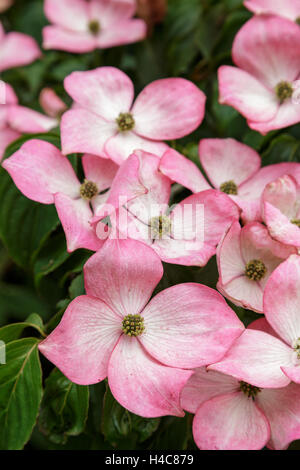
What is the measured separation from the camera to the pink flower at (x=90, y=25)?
1077 mm

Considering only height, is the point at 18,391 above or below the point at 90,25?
below

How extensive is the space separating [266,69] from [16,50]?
0.55m

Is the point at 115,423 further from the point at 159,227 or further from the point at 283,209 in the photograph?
the point at 283,209

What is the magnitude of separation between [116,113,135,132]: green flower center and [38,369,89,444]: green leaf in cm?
37

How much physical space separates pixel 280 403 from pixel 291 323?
0.30 ft

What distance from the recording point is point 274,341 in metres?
0.63

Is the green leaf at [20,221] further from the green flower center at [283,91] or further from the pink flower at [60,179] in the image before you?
the green flower center at [283,91]

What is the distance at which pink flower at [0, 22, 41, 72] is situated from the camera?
1133mm

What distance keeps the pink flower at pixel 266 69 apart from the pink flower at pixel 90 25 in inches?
10.2

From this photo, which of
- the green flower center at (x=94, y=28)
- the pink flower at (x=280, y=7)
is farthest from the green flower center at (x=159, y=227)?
the green flower center at (x=94, y=28)

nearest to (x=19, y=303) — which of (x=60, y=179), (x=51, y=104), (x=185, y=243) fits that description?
(x=51, y=104)

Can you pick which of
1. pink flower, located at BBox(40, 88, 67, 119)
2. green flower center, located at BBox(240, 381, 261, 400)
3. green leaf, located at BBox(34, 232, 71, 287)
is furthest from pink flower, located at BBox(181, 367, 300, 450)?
pink flower, located at BBox(40, 88, 67, 119)

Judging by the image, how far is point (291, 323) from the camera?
25.2 inches

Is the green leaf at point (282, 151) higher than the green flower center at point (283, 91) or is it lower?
lower
